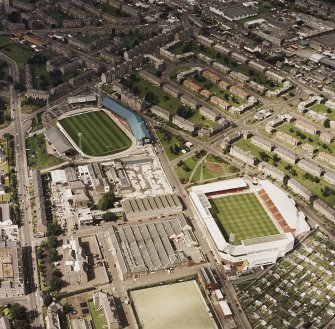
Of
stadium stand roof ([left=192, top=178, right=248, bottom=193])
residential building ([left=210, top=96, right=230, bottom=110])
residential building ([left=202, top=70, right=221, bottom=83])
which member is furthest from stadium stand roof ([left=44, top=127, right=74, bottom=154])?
residential building ([left=202, top=70, right=221, bottom=83])

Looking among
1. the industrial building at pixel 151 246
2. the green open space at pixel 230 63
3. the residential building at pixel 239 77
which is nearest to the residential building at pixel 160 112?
the residential building at pixel 239 77

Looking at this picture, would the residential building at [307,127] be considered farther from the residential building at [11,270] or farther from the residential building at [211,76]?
the residential building at [11,270]

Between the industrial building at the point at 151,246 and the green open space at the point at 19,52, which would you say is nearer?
the industrial building at the point at 151,246

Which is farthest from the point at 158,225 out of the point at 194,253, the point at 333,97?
the point at 333,97

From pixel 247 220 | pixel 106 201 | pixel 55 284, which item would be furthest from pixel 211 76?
pixel 55 284

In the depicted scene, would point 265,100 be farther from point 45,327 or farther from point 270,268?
point 45,327
